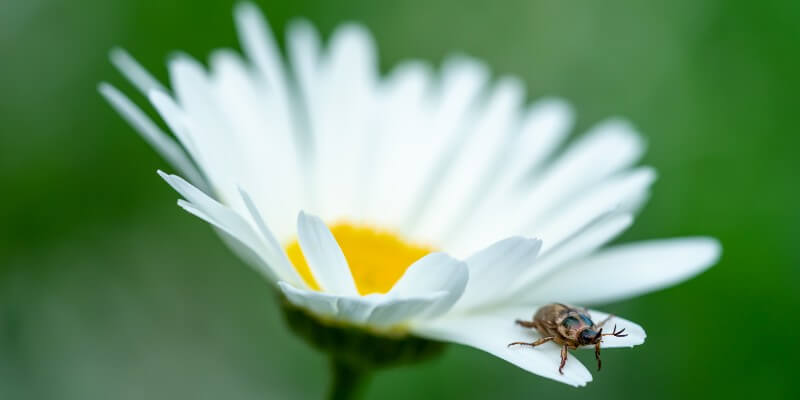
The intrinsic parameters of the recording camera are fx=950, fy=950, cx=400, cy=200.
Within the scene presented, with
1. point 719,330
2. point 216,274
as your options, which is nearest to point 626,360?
point 719,330

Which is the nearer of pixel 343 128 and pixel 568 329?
pixel 568 329

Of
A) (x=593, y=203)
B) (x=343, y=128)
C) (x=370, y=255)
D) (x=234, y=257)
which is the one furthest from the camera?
(x=234, y=257)

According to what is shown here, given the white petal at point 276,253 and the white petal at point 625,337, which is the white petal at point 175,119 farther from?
the white petal at point 625,337

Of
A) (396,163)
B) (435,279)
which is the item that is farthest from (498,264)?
(396,163)

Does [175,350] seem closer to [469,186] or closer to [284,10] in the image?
[469,186]

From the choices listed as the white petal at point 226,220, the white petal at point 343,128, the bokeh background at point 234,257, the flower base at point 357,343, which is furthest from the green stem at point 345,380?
the bokeh background at point 234,257

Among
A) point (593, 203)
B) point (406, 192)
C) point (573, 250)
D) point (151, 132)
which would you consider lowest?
point (151, 132)

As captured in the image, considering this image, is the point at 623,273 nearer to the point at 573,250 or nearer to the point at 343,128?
the point at 573,250
